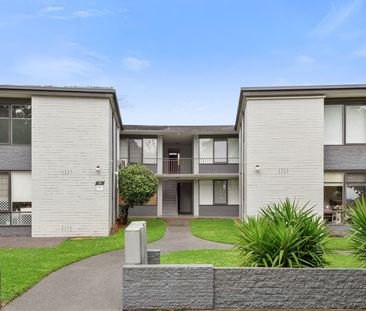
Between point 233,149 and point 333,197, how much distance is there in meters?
8.64

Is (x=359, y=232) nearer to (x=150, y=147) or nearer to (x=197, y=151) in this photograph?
(x=197, y=151)

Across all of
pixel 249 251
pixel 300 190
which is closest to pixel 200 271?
pixel 249 251

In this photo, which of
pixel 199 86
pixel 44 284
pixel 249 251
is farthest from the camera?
pixel 199 86

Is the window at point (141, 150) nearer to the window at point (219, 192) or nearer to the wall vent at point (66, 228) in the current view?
the window at point (219, 192)

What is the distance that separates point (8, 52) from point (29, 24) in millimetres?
3824

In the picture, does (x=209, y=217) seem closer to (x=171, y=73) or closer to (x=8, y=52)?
(x=171, y=73)

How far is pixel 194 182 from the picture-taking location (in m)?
21.4

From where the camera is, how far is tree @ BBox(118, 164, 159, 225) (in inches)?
621

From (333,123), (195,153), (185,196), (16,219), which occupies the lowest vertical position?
(185,196)

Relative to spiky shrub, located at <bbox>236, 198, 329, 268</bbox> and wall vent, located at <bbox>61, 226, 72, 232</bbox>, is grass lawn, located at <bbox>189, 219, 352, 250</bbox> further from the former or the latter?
wall vent, located at <bbox>61, 226, 72, 232</bbox>

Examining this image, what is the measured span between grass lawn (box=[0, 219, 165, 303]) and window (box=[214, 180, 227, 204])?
912 centimetres

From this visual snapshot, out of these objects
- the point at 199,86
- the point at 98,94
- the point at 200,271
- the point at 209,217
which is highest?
the point at 199,86

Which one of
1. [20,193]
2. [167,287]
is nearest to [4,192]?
[20,193]

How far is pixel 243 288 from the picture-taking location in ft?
17.1
